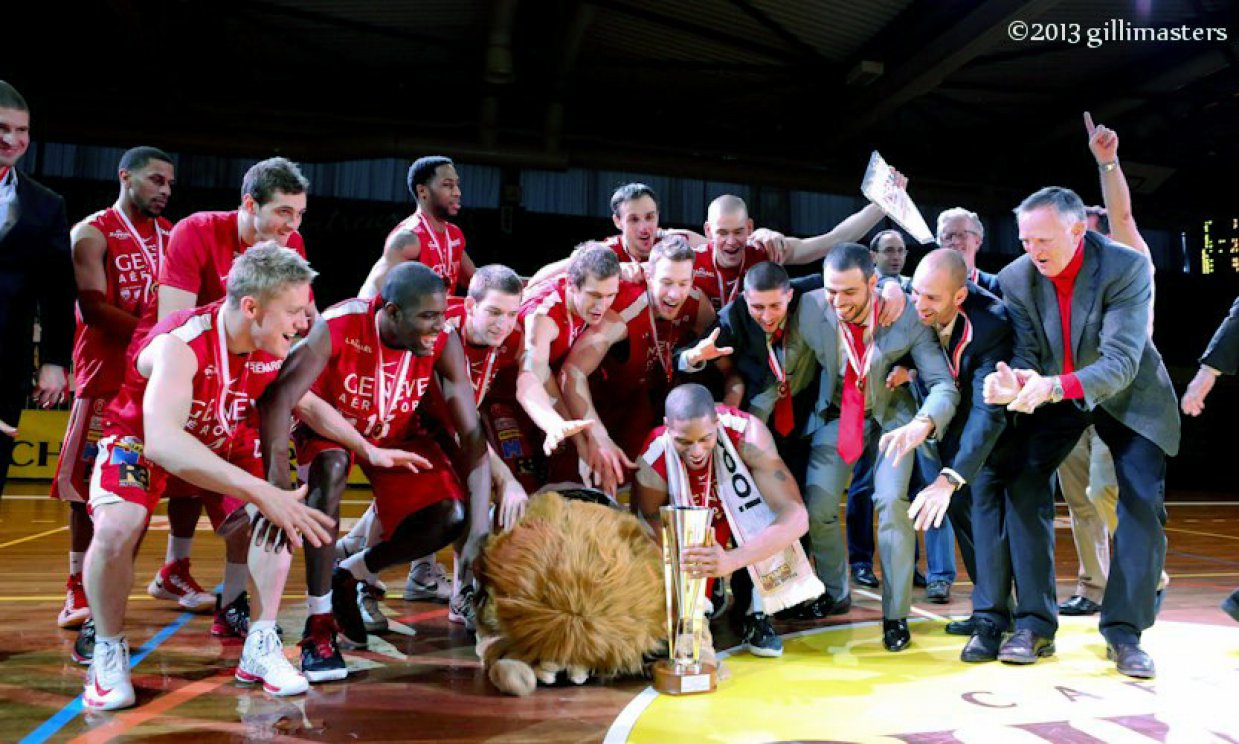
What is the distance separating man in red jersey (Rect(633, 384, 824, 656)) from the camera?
11.0ft

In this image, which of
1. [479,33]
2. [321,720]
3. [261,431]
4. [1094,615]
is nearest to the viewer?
[321,720]

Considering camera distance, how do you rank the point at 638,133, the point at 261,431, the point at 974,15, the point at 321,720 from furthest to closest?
the point at 638,133 < the point at 974,15 < the point at 261,431 < the point at 321,720

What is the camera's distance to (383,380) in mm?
3469

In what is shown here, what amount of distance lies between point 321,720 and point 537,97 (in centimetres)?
974

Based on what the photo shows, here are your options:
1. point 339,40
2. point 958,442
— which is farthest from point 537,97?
point 958,442

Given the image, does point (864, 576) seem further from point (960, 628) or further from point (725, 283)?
point (725, 283)

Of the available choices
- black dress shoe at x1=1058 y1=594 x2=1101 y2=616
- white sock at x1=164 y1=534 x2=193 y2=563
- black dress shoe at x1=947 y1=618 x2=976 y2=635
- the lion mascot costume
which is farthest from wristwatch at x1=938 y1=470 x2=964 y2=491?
white sock at x1=164 y1=534 x2=193 y2=563

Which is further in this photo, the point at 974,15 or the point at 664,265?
the point at 974,15

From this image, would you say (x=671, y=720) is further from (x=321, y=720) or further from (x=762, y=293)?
(x=762, y=293)

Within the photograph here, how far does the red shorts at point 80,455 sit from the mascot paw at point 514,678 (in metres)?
1.85

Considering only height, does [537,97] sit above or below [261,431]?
above

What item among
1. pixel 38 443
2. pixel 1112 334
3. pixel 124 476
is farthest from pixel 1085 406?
pixel 38 443

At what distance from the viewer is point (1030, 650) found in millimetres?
3385

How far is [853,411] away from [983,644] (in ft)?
3.29
